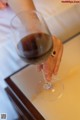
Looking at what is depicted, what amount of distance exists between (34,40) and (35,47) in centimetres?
2

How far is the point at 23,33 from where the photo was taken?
52cm

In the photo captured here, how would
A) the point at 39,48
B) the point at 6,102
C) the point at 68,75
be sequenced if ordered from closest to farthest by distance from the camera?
1. the point at 39,48
2. the point at 68,75
3. the point at 6,102

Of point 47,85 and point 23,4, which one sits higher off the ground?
point 23,4

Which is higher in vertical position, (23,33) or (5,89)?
(23,33)

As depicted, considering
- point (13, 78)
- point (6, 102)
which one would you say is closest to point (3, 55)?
point (13, 78)

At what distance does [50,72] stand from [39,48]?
11 cm

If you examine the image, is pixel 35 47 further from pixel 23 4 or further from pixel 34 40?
pixel 23 4

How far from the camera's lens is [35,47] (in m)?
0.49

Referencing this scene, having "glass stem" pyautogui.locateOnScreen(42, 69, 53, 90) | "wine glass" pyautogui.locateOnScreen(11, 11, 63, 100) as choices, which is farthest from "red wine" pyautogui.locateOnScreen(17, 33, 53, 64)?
"glass stem" pyautogui.locateOnScreen(42, 69, 53, 90)

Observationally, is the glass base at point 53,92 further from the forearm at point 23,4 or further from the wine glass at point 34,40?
the forearm at point 23,4

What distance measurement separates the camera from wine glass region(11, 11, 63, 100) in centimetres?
49

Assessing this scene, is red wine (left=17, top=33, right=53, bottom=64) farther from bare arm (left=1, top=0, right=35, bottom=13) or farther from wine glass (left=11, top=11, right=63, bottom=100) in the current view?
bare arm (left=1, top=0, right=35, bottom=13)

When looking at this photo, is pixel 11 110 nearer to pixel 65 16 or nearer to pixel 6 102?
pixel 6 102

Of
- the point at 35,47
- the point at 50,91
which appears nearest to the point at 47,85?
the point at 50,91
